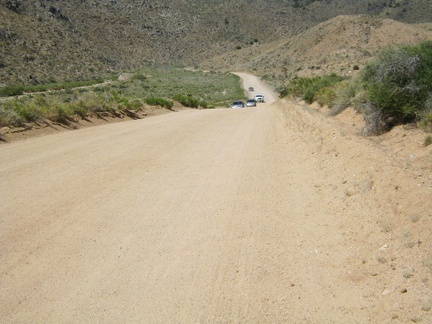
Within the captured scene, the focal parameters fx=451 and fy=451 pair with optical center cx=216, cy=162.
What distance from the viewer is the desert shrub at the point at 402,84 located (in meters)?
11.8

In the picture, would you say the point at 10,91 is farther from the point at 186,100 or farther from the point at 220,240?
the point at 220,240

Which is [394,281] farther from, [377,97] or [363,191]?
[377,97]

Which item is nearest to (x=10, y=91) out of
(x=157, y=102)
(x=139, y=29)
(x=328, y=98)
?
(x=157, y=102)

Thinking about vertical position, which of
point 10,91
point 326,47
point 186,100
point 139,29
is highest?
point 139,29

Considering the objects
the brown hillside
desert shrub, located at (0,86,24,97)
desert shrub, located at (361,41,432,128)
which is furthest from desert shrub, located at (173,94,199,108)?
the brown hillside

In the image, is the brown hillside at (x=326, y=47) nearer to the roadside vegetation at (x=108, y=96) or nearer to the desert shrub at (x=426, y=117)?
the roadside vegetation at (x=108, y=96)

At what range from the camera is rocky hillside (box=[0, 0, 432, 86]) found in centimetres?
6919

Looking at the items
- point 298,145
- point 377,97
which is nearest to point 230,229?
point 377,97

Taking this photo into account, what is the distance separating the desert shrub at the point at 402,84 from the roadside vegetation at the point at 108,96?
44.1 ft

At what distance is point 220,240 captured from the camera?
24.3 ft

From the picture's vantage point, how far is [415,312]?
479cm

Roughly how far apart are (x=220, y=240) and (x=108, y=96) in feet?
85.1

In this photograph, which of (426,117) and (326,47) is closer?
(426,117)

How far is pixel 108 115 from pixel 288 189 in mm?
17831
